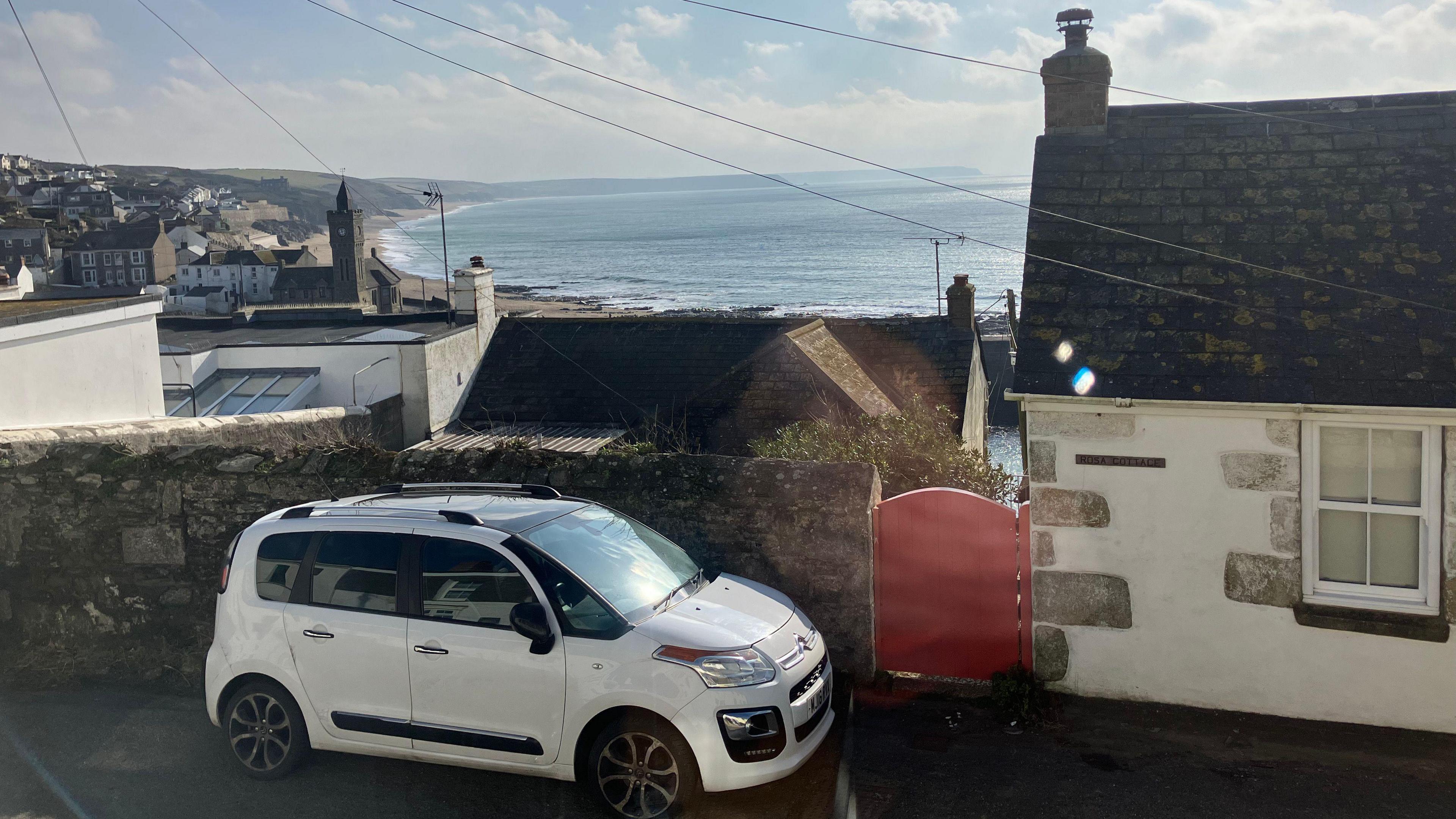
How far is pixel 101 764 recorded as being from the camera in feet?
22.6

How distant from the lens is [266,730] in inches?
256

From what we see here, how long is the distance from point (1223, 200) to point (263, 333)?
2383 centimetres

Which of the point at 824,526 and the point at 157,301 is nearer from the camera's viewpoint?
the point at 824,526

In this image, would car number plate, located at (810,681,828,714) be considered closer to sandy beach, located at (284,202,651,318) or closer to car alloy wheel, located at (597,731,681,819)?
car alloy wheel, located at (597,731,681,819)

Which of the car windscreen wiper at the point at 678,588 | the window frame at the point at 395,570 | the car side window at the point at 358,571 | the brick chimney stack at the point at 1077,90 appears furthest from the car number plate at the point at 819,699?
the brick chimney stack at the point at 1077,90

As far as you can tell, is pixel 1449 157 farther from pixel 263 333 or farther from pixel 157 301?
pixel 263 333

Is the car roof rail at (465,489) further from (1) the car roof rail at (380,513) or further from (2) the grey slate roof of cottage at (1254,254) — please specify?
(2) the grey slate roof of cottage at (1254,254)

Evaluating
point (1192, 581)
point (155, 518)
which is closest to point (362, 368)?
point (155, 518)

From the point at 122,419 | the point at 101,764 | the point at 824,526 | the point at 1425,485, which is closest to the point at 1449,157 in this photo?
the point at 1425,485

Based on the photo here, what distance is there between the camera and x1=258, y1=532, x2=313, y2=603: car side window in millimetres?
6473

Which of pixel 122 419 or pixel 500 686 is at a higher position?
pixel 122 419

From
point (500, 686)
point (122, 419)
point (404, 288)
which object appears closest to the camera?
point (500, 686)

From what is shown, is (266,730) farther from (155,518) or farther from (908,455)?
(908,455)

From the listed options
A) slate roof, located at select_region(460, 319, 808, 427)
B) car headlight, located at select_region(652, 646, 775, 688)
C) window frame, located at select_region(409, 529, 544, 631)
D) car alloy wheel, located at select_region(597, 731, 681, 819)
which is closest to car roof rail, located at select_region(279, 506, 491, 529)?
window frame, located at select_region(409, 529, 544, 631)
